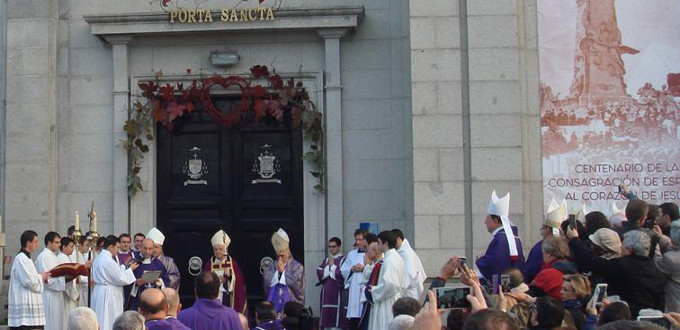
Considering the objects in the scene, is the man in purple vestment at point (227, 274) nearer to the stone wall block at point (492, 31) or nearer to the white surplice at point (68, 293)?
the white surplice at point (68, 293)

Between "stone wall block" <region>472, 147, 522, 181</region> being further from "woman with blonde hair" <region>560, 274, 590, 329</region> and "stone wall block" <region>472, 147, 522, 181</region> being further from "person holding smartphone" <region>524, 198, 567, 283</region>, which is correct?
"woman with blonde hair" <region>560, 274, 590, 329</region>

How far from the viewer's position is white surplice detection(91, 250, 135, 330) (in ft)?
54.2

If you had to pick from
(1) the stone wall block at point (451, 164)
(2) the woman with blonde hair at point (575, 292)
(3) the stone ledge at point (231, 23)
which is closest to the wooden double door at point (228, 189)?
(3) the stone ledge at point (231, 23)

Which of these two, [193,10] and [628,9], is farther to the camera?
[193,10]

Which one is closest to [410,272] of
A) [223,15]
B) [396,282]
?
[396,282]

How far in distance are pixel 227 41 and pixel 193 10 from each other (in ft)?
2.46

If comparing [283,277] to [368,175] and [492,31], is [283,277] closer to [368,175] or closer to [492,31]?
[368,175]

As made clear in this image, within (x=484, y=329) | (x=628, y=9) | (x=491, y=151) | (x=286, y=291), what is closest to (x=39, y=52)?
(x=286, y=291)

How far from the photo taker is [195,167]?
18969mm

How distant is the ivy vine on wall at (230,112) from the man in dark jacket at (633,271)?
8.45m

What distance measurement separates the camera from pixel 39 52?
18.7 metres

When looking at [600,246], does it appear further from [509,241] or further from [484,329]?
[484,329]

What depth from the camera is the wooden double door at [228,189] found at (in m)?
18.8

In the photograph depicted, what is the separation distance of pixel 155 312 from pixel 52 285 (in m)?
8.92
